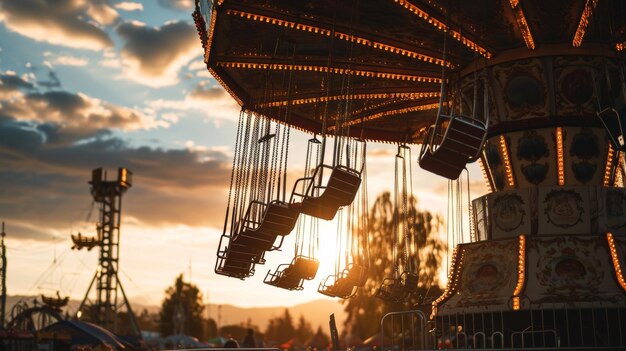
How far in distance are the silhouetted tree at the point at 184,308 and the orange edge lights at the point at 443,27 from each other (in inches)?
3055

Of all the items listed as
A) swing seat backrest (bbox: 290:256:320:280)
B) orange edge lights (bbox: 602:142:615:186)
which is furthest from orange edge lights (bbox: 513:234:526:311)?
swing seat backrest (bbox: 290:256:320:280)

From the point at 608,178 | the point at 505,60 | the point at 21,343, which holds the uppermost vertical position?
the point at 505,60

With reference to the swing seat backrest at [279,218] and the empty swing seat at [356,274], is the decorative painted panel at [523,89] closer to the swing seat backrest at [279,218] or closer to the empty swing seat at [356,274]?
the swing seat backrest at [279,218]

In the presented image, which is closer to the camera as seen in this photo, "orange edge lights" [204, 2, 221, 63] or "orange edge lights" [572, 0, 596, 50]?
"orange edge lights" [572, 0, 596, 50]

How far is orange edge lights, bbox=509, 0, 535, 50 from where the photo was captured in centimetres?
Result: 1678

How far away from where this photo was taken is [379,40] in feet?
60.7

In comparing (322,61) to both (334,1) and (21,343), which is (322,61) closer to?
(334,1)

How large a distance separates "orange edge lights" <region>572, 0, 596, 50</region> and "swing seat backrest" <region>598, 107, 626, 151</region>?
2652 millimetres

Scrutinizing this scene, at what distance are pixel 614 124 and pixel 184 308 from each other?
89.1 metres

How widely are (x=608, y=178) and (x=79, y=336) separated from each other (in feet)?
82.3

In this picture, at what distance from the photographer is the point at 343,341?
145 ft

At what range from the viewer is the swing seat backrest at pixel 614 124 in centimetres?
1403

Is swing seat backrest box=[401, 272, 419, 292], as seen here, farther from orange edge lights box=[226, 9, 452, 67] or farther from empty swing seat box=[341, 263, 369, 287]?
orange edge lights box=[226, 9, 452, 67]

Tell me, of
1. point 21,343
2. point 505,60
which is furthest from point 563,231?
point 21,343
